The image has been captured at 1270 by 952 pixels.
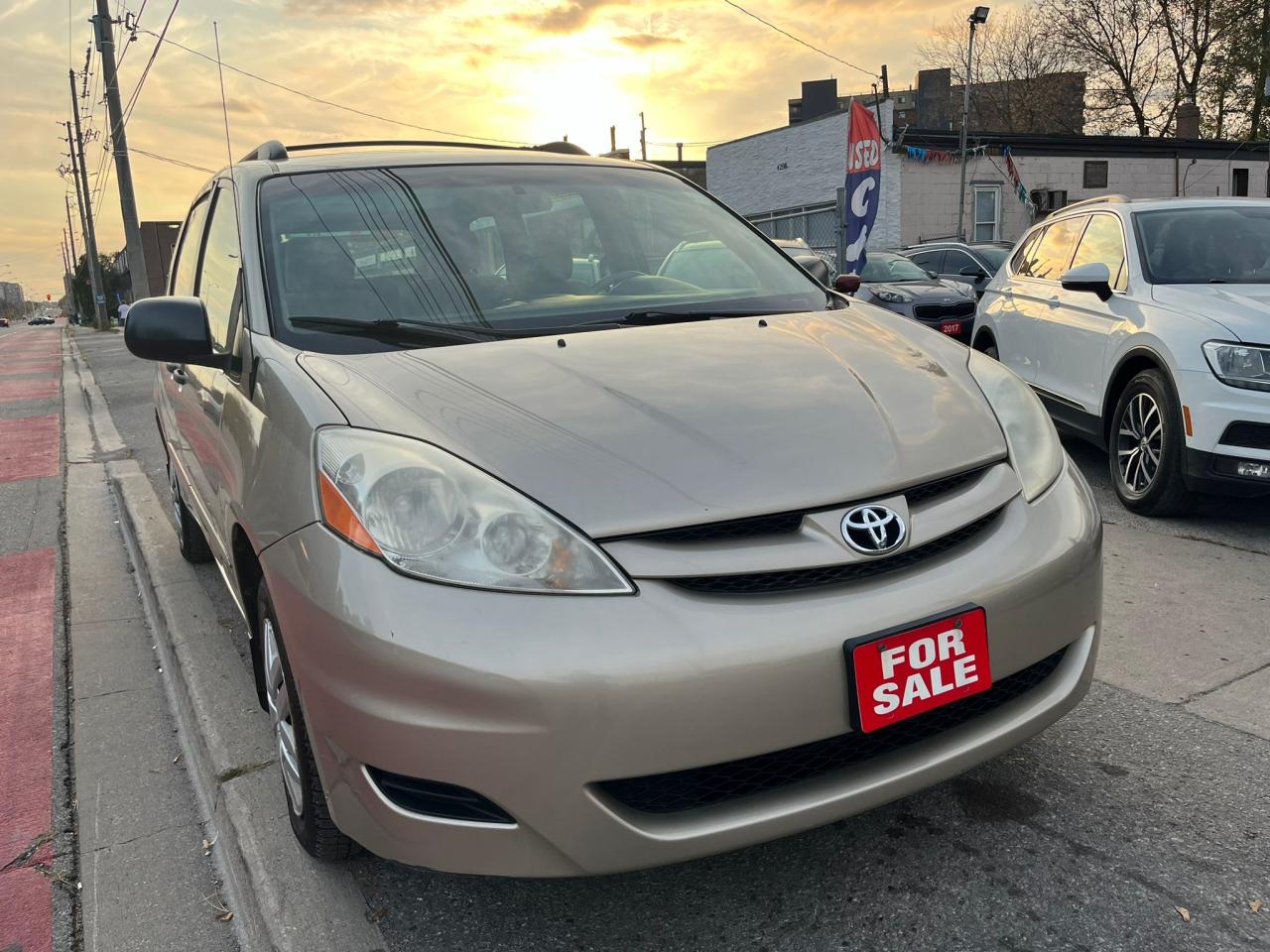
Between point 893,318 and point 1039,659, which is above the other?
point 893,318

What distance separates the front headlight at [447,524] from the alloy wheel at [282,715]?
1.70ft

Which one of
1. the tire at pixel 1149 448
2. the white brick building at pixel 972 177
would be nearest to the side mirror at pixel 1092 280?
the tire at pixel 1149 448

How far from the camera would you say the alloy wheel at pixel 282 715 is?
213 cm

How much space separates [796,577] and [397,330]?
1208 millimetres

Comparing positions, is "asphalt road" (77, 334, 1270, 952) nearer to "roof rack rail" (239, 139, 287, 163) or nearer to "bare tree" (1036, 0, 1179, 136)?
"roof rack rail" (239, 139, 287, 163)

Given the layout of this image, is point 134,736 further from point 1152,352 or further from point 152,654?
point 1152,352

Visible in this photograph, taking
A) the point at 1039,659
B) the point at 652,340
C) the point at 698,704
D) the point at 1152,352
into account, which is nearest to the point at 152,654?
the point at 652,340

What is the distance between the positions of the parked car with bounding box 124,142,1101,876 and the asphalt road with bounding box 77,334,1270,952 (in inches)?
12.9

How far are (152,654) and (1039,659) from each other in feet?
10.4

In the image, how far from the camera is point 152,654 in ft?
12.0

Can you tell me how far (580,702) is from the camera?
5.06 ft

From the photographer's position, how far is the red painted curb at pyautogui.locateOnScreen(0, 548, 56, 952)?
2.16 meters

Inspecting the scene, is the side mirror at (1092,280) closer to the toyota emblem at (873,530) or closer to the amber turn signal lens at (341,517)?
the toyota emblem at (873,530)

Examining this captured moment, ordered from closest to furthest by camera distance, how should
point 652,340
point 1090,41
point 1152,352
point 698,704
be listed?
1. point 698,704
2. point 652,340
3. point 1152,352
4. point 1090,41
